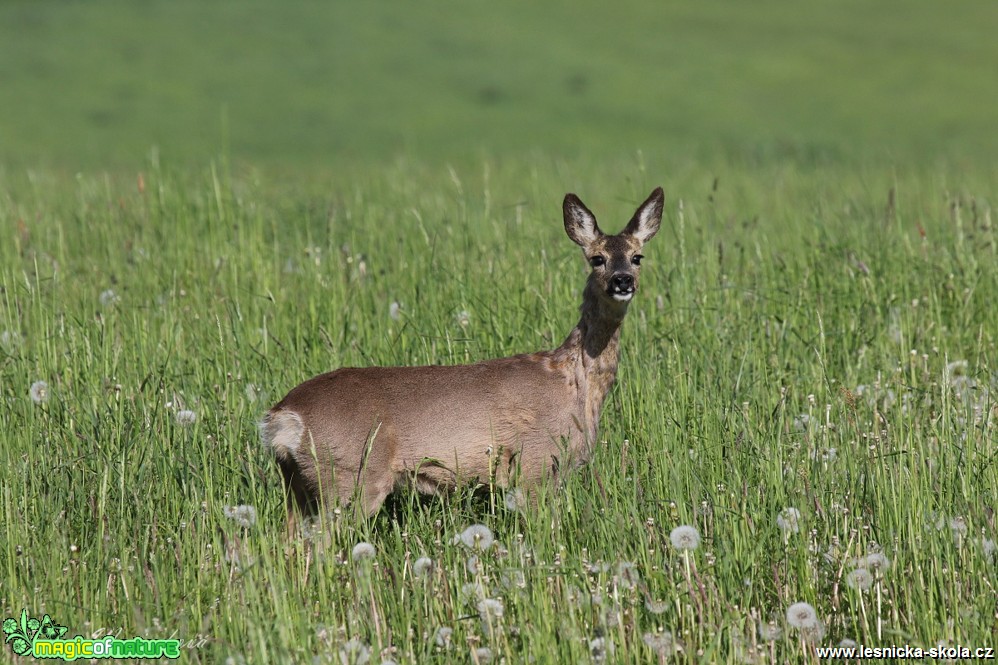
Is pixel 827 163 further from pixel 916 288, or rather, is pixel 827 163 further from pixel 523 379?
pixel 523 379

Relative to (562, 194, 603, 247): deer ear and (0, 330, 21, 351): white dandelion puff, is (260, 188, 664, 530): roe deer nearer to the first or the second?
(562, 194, 603, 247): deer ear

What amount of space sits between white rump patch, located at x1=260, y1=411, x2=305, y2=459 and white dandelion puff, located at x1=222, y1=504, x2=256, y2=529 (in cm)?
30

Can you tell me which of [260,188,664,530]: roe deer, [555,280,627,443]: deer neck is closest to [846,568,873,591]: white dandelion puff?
[260,188,664,530]: roe deer

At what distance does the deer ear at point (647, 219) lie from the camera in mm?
4906

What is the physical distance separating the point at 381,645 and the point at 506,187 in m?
9.52

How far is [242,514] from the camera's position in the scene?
12.5 ft

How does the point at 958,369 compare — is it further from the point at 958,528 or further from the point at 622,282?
the point at 958,528

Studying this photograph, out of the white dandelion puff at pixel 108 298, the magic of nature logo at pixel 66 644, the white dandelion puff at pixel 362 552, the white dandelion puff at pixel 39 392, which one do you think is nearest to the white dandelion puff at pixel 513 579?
the white dandelion puff at pixel 362 552

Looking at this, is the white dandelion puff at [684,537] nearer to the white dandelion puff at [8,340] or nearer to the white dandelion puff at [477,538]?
the white dandelion puff at [477,538]

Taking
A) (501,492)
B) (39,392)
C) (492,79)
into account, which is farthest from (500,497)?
(492,79)

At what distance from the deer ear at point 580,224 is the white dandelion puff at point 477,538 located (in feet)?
5.34

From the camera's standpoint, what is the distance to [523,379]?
456cm

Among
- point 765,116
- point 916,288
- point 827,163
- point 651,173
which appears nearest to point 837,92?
point 765,116

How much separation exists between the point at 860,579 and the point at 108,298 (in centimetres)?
403
